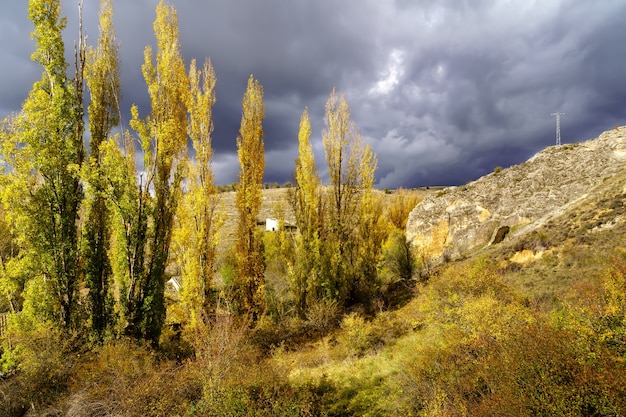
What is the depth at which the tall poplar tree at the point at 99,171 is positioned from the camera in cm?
1150

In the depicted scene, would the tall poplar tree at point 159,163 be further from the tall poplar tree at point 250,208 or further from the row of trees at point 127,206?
the tall poplar tree at point 250,208

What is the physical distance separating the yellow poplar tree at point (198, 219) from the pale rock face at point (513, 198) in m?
19.1

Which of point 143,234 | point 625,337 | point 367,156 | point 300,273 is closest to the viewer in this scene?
point 625,337

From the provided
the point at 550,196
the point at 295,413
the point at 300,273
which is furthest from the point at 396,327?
the point at 550,196

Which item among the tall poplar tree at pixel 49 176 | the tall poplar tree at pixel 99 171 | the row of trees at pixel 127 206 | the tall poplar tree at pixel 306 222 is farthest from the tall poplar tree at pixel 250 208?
the tall poplar tree at pixel 49 176

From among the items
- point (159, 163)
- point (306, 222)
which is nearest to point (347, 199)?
point (306, 222)

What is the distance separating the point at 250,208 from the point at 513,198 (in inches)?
913

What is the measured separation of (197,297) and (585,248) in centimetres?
1715

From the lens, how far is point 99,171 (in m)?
11.4

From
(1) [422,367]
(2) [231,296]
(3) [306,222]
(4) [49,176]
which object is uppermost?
(4) [49,176]

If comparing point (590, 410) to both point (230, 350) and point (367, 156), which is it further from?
point (367, 156)

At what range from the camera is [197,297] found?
13.4 metres

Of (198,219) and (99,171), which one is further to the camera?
(198,219)

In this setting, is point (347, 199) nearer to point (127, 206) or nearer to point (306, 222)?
point (306, 222)
